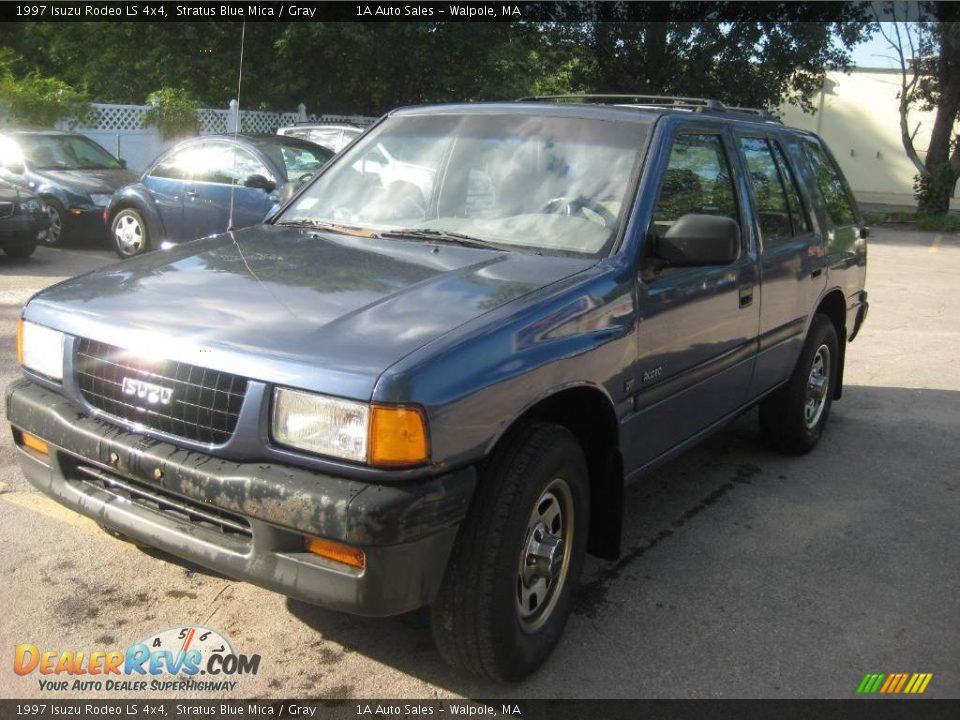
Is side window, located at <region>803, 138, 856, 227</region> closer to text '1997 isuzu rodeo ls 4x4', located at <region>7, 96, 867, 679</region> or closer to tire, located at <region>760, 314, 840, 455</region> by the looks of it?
tire, located at <region>760, 314, 840, 455</region>

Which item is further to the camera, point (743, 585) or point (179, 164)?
point (179, 164)

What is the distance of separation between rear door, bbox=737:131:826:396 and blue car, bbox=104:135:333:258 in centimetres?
606

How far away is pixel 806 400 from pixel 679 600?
2.13 metres

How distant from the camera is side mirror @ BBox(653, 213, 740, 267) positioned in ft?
11.5

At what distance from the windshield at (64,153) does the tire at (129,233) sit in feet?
7.75

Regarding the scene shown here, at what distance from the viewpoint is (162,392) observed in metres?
2.89

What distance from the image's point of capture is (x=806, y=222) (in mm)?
5266

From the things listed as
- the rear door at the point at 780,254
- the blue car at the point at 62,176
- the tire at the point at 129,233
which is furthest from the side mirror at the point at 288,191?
the blue car at the point at 62,176

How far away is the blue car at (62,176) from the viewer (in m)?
12.5

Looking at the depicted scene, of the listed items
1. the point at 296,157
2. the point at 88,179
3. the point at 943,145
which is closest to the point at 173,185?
the point at 296,157

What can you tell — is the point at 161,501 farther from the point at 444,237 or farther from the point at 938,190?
the point at 938,190

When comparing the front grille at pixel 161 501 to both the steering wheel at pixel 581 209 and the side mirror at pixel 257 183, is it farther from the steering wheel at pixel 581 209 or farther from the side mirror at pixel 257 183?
the side mirror at pixel 257 183

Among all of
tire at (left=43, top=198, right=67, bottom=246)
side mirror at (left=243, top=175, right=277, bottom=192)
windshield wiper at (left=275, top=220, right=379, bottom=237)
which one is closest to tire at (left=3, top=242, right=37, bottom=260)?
tire at (left=43, top=198, right=67, bottom=246)

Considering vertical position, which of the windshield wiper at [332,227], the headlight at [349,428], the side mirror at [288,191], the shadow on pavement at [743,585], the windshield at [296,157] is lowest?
the shadow on pavement at [743,585]
